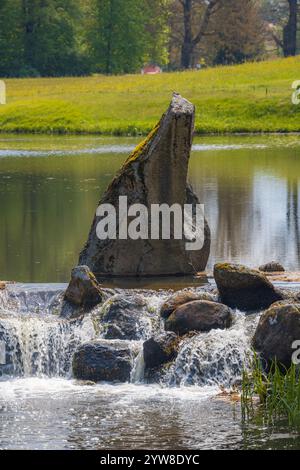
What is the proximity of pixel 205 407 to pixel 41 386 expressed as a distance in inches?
101

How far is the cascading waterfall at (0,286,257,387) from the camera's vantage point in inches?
690

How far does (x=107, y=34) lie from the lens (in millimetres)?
115938

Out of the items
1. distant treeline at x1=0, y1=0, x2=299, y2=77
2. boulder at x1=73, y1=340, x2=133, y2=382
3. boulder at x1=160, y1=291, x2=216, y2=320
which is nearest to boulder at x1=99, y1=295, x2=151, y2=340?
boulder at x1=160, y1=291, x2=216, y2=320

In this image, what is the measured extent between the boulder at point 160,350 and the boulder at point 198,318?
34 cm

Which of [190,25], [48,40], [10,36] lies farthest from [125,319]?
[190,25]

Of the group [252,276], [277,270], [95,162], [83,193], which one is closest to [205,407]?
[252,276]

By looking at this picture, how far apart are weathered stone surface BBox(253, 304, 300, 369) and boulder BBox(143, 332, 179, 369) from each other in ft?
4.25

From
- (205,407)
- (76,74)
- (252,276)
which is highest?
(76,74)

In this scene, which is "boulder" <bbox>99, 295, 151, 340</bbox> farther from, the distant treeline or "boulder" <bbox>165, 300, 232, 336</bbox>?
the distant treeline

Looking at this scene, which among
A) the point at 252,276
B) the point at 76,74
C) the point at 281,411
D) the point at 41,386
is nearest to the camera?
the point at 281,411

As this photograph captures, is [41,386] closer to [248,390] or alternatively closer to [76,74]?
[248,390]

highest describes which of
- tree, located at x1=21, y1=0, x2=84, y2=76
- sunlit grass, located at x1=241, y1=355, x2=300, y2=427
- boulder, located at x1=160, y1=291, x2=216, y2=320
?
tree, located at x1=21, y1=0, x2=84, y2=76

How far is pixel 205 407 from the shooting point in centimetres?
1602

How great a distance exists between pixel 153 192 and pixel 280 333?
5.27 meters
